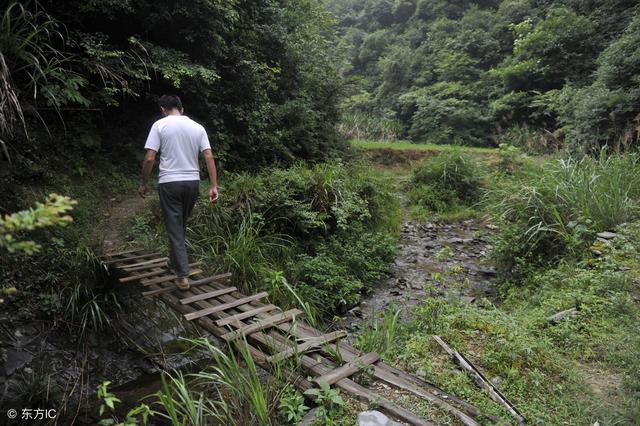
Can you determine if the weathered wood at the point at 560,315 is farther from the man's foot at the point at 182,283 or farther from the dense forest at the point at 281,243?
the man's foot at the point at 182,283

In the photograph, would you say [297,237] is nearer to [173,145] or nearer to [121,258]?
[121,258]

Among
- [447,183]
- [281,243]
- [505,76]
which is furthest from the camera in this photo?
[505,76]

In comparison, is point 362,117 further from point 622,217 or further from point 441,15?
point 622,217

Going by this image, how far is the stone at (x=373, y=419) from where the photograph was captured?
88.7 inches

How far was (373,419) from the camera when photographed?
7.48 feet

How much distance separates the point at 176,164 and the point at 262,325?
5.70 feet

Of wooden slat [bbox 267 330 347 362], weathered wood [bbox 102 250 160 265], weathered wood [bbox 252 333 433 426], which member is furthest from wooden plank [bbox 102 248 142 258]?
wooden slat [bbox 267 330 347 362]

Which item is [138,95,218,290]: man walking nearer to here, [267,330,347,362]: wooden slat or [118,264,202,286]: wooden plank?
[118,264,202,286]: wooden plank

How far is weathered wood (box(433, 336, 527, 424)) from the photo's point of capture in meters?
2.53

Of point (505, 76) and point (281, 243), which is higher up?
point (505, 76)

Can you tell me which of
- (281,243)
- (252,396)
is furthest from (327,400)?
(281,243)

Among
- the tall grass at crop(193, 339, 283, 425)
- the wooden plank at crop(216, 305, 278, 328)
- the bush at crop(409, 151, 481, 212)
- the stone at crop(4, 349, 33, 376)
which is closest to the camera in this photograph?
the tall grass at crop(193, 339, 283, 425)

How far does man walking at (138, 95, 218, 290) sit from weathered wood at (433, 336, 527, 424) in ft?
8.71

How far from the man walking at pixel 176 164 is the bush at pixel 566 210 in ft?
14.6
